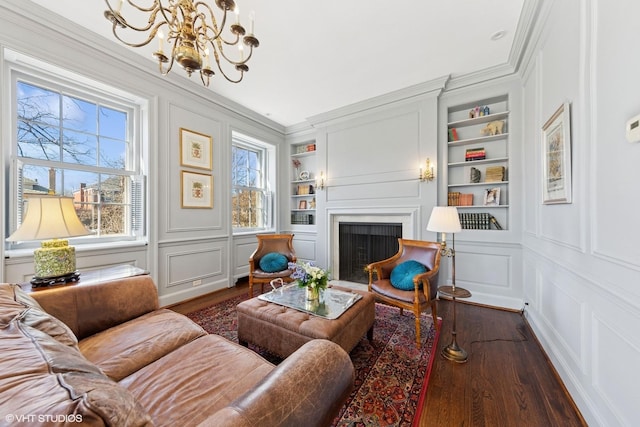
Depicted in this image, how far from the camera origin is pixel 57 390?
432 mm

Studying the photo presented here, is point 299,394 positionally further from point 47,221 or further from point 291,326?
point 47,221

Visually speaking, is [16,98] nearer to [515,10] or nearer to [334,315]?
[334,315]

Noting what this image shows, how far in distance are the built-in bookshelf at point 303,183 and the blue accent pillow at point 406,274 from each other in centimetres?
233

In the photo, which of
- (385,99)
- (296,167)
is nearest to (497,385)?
→ (385,99)

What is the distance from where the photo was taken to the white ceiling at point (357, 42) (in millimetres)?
1951

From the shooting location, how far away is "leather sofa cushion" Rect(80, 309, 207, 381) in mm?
1129

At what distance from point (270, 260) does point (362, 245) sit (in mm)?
1514

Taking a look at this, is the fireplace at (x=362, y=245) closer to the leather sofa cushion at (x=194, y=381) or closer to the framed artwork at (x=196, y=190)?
the framed artwork at (x=196, y=190)

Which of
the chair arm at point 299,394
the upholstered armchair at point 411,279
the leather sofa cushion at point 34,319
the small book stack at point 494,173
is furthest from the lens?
the small book stack at point 494,173

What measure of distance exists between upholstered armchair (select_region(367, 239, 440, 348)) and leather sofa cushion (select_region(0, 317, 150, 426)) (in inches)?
78.9

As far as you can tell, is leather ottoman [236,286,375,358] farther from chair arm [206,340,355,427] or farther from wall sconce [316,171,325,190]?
wall sconce [316,171,325,190]

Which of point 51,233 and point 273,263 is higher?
point 51,233

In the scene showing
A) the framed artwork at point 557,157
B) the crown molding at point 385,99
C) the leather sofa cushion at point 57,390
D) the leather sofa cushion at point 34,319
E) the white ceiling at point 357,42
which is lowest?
the leather sofa cushion at point 34,319

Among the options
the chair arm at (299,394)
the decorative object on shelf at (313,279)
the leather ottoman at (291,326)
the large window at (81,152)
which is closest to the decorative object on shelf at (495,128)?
the leather ottoman at (291,326)
